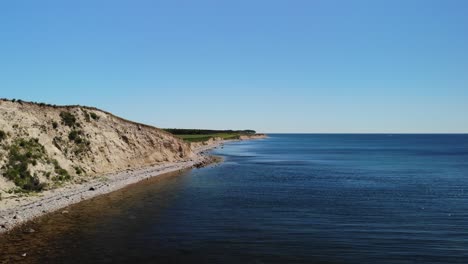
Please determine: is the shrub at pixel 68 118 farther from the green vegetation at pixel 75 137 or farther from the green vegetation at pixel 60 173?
the green vegetation at pixel 60 173

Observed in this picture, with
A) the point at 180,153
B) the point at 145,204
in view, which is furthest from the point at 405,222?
the point at 180,153

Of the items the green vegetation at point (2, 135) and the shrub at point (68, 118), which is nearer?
the green vegetation at point (2, 135)

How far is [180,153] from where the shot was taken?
3177 inches

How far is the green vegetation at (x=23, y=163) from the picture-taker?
36719 mm

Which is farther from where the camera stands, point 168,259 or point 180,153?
point 180,153

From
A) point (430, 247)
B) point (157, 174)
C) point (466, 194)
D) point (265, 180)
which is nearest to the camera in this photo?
point (430, 247)

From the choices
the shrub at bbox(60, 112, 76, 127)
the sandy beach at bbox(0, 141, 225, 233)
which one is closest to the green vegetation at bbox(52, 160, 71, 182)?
the sandy beach at bbox(0, 141, 225, 233)

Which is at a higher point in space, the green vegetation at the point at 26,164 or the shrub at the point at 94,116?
the shrub at the point at 94,116

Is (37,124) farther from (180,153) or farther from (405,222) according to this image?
(405,222)

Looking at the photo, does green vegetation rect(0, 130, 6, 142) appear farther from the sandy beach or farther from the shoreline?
the sandy beach

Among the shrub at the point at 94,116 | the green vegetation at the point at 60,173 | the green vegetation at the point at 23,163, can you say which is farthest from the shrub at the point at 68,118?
the green vegetation at the point at 60,173

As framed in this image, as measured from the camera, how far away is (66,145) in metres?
51.3

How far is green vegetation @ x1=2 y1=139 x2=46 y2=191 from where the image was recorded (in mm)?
36719

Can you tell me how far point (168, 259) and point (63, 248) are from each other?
5.86m
